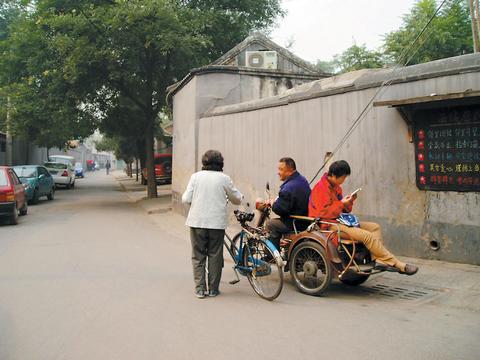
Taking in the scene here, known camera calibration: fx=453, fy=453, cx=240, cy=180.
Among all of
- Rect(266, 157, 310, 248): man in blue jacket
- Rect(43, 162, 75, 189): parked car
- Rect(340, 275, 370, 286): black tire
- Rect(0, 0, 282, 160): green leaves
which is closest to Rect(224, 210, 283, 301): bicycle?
Rect(266, 157, 310, 248): man in blue jacket

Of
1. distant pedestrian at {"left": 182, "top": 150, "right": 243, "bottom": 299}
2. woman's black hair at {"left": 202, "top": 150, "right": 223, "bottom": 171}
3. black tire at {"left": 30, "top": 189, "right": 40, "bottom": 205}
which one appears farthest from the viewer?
black tire at {"left": 30, "top": 189, "right": 40, "bottom": 205}

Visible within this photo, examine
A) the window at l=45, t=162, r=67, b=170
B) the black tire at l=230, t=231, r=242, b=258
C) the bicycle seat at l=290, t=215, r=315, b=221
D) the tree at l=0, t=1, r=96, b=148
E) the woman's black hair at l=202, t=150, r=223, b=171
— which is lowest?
the black tire at l=230, t=231, r=242, b=258

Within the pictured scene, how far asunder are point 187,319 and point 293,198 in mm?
2106

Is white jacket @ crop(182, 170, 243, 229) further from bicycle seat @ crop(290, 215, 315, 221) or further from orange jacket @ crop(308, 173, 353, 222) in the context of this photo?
orange jacket @ crop(308, 173, 353, 222)

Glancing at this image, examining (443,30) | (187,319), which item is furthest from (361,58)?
(187,319)

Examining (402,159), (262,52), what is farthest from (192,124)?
(402,159)

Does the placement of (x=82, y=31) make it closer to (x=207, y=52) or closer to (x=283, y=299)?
(x=207, y=52)

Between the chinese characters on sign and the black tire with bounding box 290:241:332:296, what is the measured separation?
2370 millimetres

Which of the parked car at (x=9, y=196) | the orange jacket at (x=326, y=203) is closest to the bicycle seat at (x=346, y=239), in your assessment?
the orange jacket at (x=326, y=203)

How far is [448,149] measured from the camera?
257 inches

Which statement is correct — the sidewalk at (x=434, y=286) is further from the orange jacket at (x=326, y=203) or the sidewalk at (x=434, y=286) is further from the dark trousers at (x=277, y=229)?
the orange jacket at (x=326, y=203)

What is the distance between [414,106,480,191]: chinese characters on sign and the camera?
6.27m

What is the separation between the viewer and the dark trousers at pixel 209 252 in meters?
5.49

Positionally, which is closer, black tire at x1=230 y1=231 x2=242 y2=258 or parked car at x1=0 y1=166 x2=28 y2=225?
black tire at x1=230 y1=231 x2=242 y2=258
